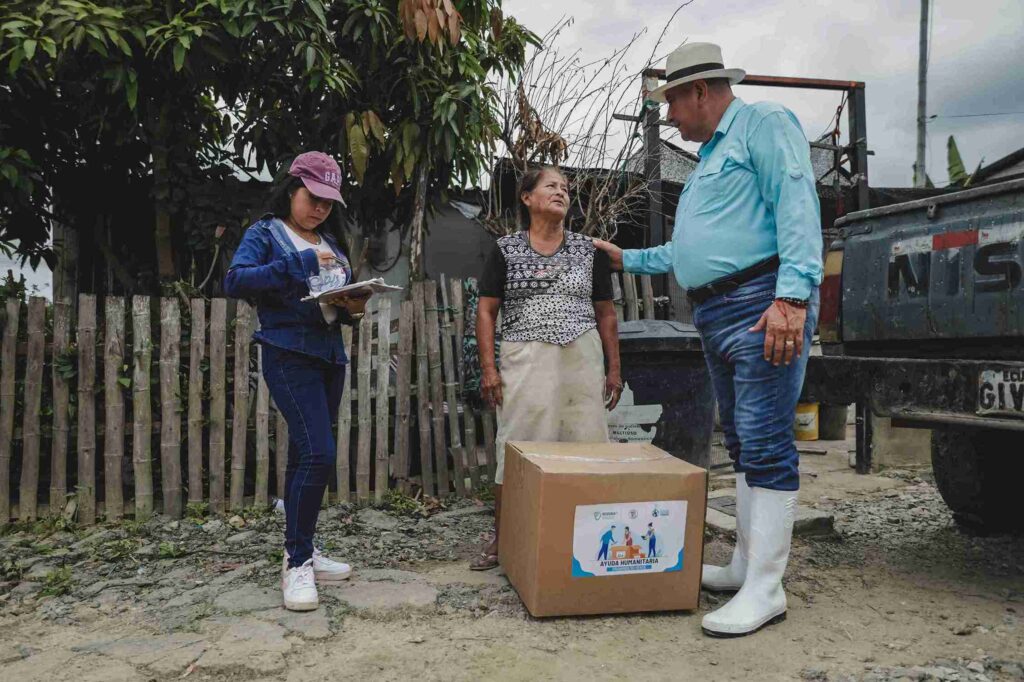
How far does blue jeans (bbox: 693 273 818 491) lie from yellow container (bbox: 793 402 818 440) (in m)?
4.79

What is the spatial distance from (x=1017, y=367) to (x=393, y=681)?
2.14 m

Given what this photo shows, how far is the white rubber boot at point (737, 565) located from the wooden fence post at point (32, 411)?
3.39 m

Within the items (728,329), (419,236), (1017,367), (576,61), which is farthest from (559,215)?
(576,61)

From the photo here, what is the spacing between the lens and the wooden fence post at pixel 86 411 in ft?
12.9

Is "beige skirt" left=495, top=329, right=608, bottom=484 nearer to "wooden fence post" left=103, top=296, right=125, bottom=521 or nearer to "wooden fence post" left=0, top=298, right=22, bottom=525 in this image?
"wooden fence post" left=103, top=296, right=125, bottom=521

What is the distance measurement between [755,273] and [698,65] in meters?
0.76

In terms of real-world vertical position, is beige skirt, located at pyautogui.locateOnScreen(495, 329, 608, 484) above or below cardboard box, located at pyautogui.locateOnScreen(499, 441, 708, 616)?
above

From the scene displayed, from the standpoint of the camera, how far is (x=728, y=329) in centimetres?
263

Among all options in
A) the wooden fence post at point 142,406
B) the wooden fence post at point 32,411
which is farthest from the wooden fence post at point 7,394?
the wooden fence post at point 142,406

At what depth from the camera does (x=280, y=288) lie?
2.66 metres

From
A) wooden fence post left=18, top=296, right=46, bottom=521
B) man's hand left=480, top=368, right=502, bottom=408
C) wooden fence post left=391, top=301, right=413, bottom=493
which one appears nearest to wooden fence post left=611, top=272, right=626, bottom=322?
wooden fence post left=391, top=301, right=413, bottom=493

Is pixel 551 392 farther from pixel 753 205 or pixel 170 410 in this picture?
pixel 170 410

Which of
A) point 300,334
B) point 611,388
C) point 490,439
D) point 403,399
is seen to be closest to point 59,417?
point 403,399

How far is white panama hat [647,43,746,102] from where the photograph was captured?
2.63 m
